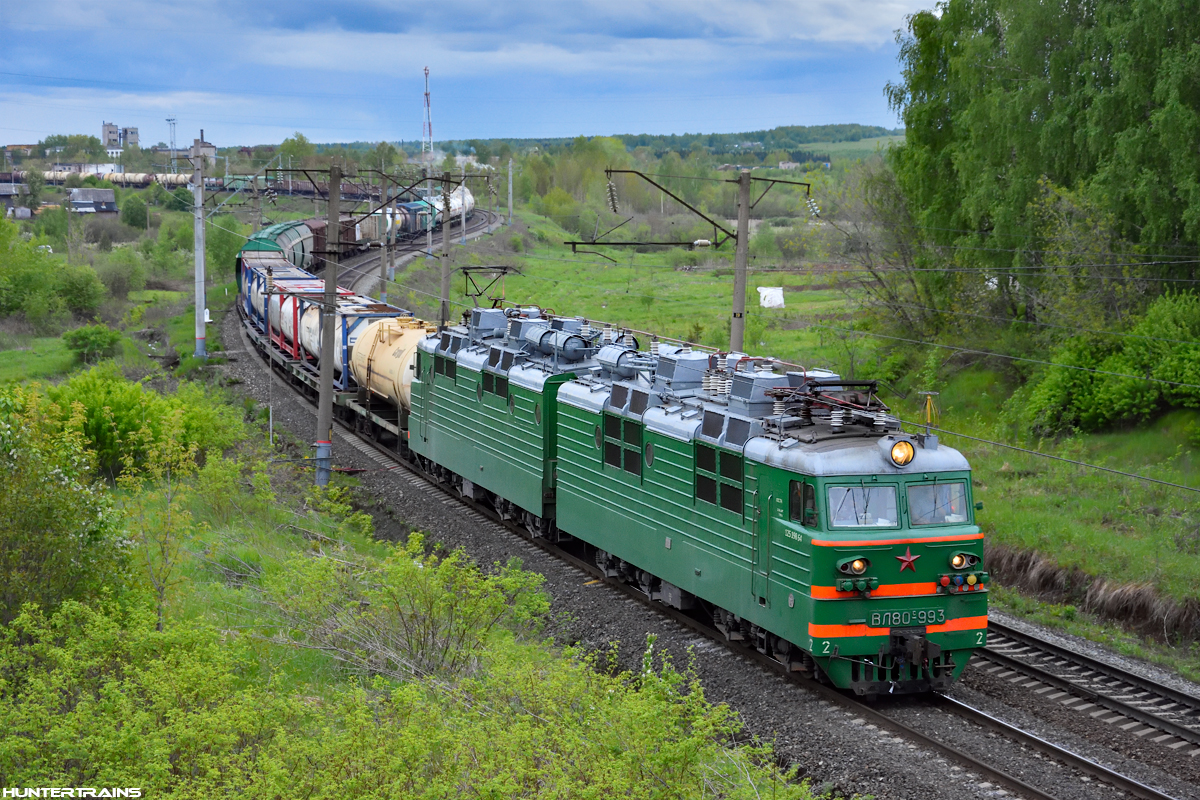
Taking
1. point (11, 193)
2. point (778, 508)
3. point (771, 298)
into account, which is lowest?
point (778, 508)

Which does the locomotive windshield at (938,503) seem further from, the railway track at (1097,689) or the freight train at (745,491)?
the railway track at (1097,689)

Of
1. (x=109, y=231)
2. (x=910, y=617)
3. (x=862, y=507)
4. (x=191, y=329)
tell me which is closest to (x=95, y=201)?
(x=109, y=231)

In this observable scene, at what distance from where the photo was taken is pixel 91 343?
48156 millimetres

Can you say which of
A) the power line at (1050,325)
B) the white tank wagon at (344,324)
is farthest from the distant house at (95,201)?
the power line at (1050,325)

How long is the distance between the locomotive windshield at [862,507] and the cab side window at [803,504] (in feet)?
0.70

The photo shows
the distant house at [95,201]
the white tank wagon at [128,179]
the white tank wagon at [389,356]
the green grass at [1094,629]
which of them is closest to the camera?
the green grass at [1094,629]

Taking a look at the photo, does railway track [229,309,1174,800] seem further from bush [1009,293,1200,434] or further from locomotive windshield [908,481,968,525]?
bush [1009,293,1200,434]

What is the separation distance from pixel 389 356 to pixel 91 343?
75.2 feet

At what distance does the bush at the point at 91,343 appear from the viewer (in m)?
48.2

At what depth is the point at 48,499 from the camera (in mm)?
13219

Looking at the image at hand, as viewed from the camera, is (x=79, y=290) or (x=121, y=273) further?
(x=121, y=273)

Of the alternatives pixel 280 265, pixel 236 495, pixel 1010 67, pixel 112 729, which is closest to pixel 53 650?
pixel 112 729

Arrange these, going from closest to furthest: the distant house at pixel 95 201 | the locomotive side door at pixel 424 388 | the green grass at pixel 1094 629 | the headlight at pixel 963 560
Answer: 1. the headlight at pixel 963 560
2. the green grass at pixel 1094 629
3. the locomotive side door at pixel 424 388
4. the distant house at pixel 95 201

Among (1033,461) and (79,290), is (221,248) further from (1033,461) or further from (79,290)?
(1033,461)
